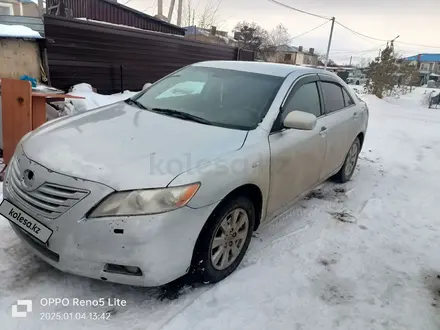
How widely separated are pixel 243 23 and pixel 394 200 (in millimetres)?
41827

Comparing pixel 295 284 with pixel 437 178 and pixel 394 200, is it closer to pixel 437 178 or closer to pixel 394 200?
pixel 394 200

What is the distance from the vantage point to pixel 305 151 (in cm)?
335

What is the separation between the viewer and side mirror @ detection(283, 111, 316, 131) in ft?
9.51

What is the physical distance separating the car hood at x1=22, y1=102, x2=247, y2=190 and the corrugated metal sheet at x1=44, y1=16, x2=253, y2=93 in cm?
542

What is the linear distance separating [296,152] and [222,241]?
115cm

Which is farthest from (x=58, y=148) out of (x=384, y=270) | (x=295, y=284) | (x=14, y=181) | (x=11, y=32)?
(x=11, y=32)

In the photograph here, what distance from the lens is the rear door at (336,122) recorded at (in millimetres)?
3920

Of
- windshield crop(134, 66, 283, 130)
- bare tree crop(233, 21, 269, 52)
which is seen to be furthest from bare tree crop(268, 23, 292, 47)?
windshield crop(134, 66, 283, 130)

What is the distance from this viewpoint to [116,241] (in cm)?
202

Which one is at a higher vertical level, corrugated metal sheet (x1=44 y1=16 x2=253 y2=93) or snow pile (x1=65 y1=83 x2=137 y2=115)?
corrugated metal sheet (x1=44 y1=16 x2=253 y2=93)

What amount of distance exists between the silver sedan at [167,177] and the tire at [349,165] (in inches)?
56.3

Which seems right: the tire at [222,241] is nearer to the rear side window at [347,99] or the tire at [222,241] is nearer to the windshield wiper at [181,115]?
the windshield wiper at [181,115]

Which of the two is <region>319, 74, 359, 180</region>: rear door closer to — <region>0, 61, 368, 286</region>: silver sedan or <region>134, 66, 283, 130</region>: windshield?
<region>0, 61, 368, 286</region>: silver sedan

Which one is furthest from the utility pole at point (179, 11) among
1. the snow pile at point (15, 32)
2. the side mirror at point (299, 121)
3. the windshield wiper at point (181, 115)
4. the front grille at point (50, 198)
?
the front grille at point (50, 198)
